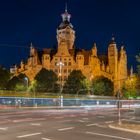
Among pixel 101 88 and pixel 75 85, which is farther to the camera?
pixel 101 88

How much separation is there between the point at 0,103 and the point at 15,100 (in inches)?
232

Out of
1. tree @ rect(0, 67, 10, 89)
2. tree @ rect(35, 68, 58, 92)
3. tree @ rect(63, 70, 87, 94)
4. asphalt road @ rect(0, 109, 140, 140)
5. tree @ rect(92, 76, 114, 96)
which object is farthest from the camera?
tree @ rect(92, 76, 114, 96)

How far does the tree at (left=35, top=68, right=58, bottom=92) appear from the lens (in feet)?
527

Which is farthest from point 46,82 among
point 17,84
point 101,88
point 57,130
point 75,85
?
point 57,130

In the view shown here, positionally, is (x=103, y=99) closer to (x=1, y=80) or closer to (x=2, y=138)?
(x=1, y=80)

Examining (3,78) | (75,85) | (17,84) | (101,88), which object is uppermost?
(3,78)

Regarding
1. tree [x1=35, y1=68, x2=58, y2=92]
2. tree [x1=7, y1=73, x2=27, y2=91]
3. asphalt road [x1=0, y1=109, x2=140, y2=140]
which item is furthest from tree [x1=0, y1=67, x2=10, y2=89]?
asphalt road [x1=0, y1=109, x2=140, y2=140]

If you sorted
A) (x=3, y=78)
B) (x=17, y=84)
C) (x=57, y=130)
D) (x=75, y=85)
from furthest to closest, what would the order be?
(x=17, y=84) < (x=75, y=85) < (x=3, y=78) < (x=57, y=130)

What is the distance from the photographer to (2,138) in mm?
24453

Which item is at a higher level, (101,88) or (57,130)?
(101,88)

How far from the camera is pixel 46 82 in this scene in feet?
548

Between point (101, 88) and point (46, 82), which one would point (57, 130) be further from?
point (101, 88)

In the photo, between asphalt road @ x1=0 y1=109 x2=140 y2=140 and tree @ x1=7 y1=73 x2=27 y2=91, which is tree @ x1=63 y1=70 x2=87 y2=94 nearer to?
tree @ x1=7 y1=73 x2=27 y2=91

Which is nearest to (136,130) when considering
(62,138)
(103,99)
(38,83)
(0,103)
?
(62,138)
